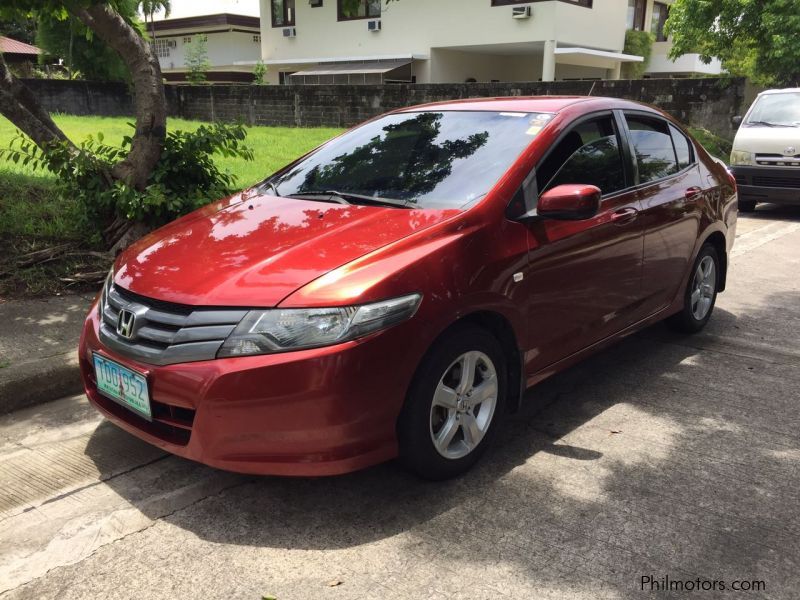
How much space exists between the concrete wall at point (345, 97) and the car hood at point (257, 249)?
13229mm

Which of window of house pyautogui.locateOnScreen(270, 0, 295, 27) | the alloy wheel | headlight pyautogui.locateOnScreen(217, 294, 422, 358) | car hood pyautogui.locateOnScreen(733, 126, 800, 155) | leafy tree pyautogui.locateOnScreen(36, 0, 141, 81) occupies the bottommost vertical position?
the alloy wheel

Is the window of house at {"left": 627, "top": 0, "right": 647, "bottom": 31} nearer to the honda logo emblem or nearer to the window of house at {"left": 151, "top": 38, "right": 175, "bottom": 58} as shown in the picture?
the window of house at {"left": 151, "top": 38, "right": 175, "bottom": 58}

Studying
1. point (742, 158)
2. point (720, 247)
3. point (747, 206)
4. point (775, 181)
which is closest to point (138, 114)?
point (720, 247)

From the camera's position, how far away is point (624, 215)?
4031 millimetres

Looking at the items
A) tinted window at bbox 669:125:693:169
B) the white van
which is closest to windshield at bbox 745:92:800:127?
the white van

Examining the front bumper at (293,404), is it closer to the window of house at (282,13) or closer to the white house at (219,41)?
the window of house at (282,13)

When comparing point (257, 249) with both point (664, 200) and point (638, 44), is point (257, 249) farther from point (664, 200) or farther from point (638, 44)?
point (638, 44)

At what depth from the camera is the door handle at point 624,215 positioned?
3.96 meters

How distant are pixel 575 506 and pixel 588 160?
1.88m

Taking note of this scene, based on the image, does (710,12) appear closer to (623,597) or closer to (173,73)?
(623,597)

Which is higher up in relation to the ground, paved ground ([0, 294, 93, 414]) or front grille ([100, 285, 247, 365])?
front grille ([100, 285, 247, 365])

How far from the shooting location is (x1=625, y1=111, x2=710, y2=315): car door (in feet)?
14.2

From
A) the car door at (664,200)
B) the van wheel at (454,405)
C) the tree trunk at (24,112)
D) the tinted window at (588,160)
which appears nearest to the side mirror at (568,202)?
the tinted window at (588,160)

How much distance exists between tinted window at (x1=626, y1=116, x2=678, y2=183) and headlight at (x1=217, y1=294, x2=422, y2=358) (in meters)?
2.38
